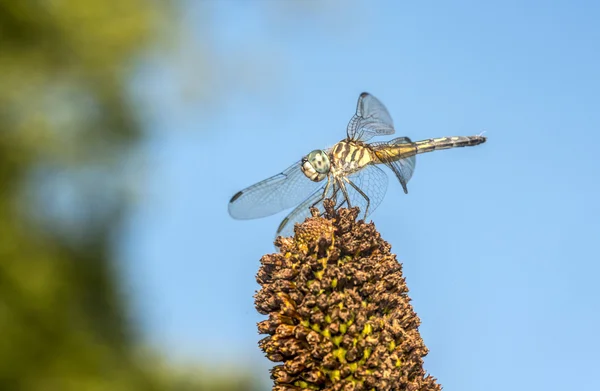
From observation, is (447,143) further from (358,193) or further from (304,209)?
(304,209)

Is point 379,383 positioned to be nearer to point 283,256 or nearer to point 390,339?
point 390,339

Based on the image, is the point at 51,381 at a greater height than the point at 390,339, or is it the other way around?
the point at 51,381

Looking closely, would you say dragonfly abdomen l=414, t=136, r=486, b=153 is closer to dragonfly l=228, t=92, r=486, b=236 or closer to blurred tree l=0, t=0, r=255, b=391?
dragonfly l=228, t=92, r=486, b=236

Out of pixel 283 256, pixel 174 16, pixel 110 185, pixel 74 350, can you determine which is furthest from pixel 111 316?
pixel 283 256

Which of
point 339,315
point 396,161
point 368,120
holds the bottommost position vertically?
point 339,315

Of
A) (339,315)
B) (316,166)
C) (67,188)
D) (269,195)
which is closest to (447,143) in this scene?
(316,166)

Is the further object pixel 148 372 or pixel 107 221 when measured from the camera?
pixel 107 221

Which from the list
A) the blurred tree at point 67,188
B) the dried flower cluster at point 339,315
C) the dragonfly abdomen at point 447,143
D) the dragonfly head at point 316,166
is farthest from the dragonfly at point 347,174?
the blurred tree at point 67,188

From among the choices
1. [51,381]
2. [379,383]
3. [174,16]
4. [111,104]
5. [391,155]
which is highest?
[174,16]
